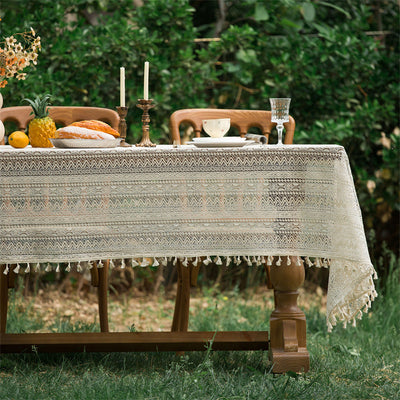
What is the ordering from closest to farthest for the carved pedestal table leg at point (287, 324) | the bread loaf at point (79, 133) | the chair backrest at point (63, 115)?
the bread loaf at point (79, 133)
the carved pedestal table leg at point (287, 324)
the chair backrest at point (63, 115)

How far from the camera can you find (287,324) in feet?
8.73

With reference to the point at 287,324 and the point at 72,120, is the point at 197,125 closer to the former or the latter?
the point at 72,120

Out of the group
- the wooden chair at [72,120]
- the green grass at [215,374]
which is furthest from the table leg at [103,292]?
the green grass at [215,374]

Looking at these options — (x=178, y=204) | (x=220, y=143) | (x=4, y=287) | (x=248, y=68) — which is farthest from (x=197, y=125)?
(x=248, y=68)

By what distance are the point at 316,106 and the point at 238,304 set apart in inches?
54.7

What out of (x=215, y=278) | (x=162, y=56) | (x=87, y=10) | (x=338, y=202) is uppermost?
(x=87, y=10)

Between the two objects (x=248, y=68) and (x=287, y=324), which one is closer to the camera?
(x=287, y=324)

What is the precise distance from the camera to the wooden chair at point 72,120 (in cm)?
295

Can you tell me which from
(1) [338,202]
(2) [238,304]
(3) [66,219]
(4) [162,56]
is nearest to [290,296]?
(1) [338,202]

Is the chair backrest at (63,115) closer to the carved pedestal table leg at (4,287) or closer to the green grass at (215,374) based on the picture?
the carved pedestal table leg at (4,287)

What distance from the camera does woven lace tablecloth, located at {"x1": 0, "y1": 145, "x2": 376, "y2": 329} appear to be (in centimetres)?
239

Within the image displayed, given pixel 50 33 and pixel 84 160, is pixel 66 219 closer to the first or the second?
pixel 84 160

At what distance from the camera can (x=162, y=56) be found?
4.24 m

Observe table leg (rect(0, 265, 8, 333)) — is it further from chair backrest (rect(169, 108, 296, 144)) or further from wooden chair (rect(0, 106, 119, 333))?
chair backrest (rect(169, 108, 296, 144))
